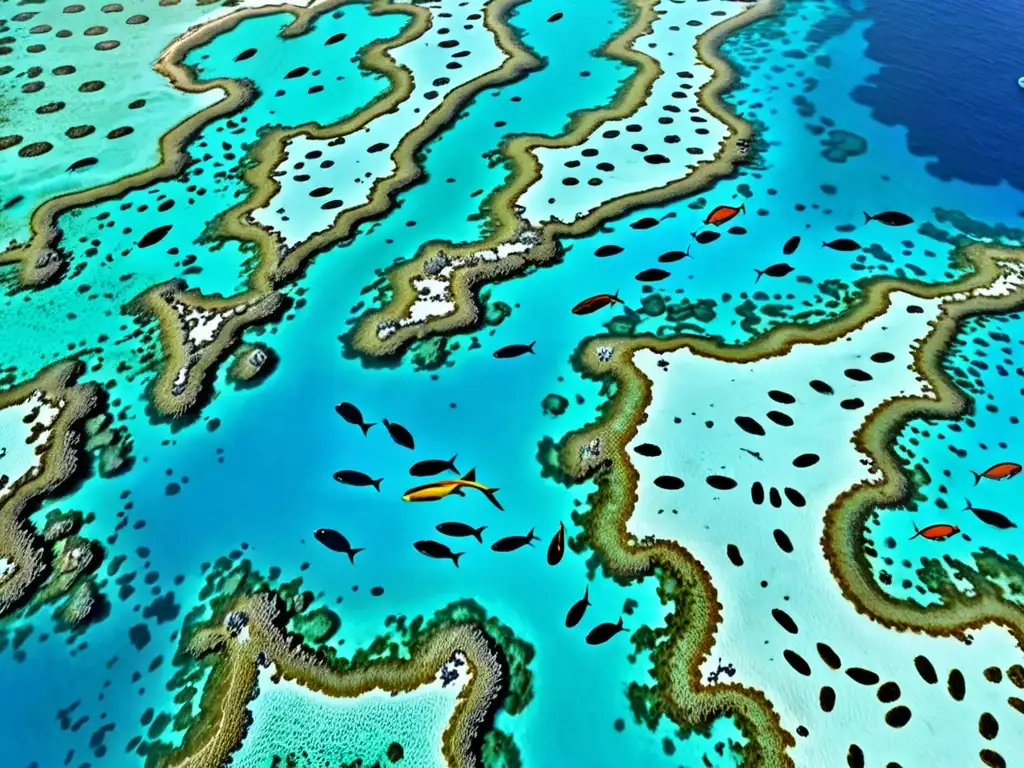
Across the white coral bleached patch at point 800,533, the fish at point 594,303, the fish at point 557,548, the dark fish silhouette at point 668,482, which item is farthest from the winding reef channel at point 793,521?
the fish at point 594,303

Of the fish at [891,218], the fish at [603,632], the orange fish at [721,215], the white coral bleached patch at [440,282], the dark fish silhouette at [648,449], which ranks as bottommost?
the fish at [603,632]

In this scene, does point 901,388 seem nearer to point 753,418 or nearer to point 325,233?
point 753,418

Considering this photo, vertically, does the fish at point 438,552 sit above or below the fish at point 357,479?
below

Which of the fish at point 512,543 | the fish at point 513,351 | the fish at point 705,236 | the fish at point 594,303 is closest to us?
the fish at point 512,543

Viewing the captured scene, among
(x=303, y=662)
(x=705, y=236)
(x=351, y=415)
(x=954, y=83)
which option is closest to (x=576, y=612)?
(x=303, y=662)

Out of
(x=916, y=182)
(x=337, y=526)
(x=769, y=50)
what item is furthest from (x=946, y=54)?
(x=337, y=526)

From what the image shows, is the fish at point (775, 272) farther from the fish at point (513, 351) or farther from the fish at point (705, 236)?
the fish at point (513, 351)

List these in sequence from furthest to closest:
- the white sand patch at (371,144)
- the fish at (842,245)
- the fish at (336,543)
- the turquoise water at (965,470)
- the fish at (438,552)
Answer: the white sand patch at (371,144), the fish at (842,245), the fish at (336,543), the fish at (438,552), the turquoise water at (965,470)
